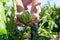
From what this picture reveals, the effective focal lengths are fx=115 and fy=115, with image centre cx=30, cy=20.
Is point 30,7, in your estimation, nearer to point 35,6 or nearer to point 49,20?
point 35,6

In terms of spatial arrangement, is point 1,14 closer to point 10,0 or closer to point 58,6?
point 10,0

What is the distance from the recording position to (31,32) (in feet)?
2.43

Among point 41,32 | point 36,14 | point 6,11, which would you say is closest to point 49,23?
point 41,32

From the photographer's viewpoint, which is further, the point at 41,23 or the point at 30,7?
the point at 41,23

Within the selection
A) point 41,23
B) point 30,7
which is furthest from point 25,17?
point 41,23

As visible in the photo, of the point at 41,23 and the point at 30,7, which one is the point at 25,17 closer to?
the point at 30,7

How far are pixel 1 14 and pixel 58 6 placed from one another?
384mm

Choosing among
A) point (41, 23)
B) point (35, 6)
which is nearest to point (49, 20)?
point (41, 23)

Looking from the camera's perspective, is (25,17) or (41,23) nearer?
(25,17)

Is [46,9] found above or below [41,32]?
above

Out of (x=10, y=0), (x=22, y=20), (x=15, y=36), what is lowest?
(x=15, y=36)

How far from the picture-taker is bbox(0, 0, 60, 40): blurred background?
71cm

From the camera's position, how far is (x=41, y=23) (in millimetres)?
782

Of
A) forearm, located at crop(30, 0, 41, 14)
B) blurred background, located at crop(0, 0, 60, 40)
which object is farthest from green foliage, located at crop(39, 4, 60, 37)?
forearm, located at crop(30, 0, 41, 14)
